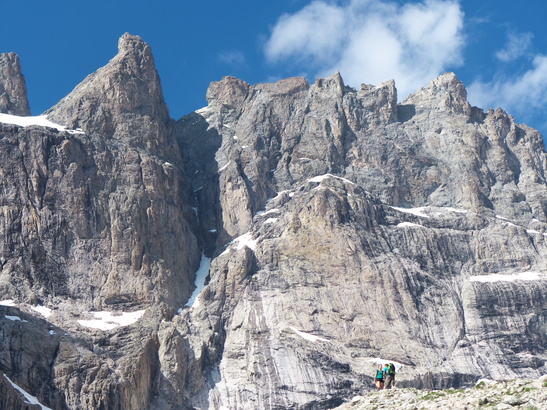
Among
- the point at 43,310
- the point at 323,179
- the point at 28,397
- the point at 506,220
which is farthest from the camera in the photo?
the point at 506,220

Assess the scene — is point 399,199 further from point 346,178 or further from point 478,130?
point 478,130

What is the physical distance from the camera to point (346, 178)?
14612 cm

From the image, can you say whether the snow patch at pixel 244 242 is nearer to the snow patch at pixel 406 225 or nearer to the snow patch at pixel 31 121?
the snow patch at pixel 406 225

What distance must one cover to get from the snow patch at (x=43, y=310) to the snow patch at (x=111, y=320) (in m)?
3.87

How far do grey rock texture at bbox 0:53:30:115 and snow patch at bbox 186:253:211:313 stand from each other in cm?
3654

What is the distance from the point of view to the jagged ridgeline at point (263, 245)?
11125 centimetres

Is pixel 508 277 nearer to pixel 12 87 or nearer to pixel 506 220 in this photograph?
pixel 506 220

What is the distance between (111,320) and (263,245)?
22.5 metres

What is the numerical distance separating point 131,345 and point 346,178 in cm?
4848

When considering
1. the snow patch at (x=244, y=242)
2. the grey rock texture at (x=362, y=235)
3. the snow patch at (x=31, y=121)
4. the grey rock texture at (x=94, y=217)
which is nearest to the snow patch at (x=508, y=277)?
the grey rock texture at (x=362, y=235)

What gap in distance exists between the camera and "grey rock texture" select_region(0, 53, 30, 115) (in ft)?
484

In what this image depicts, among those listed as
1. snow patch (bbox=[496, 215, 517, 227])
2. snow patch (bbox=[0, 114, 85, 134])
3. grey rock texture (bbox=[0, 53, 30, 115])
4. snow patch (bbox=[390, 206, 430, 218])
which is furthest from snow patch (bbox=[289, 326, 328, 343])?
grey rock texture (bbox=[0, 53, 30, 115])

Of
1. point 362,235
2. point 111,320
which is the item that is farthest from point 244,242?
point 111,320

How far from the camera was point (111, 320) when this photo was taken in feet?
391
